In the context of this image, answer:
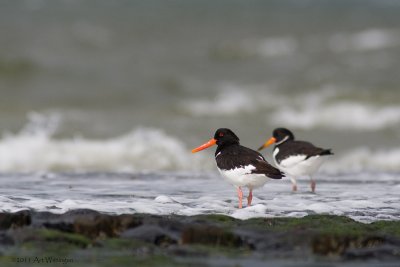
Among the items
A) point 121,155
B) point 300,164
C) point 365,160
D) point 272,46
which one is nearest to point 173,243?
point 300,164

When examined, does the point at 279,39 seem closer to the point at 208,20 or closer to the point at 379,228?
the point at 208,20

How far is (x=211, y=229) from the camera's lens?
603 centimetres

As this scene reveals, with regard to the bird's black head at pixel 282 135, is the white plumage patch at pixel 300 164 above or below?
below

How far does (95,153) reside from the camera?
51.6 feet

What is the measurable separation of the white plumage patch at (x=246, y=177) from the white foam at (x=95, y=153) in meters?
6.09

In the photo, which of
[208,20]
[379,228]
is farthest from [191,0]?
[379,228]

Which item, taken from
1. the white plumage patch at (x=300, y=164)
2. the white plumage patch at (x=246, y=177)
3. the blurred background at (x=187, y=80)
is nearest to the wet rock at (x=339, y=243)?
the white plumage patch at (x=246, y=177)

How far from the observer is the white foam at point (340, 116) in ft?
64.2

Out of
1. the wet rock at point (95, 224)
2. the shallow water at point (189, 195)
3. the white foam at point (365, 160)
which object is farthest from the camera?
the white foam at point (365, 160)

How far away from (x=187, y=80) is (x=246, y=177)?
50.4ft

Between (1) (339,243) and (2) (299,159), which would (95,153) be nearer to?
(2) (299,159)

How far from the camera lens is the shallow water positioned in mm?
7941

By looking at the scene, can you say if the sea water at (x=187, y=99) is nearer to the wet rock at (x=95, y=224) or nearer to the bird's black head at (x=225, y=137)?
the bird's black head at (x=225, y=137)

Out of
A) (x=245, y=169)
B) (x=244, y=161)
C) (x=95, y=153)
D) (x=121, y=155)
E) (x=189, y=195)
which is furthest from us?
(x=95, y=153)
